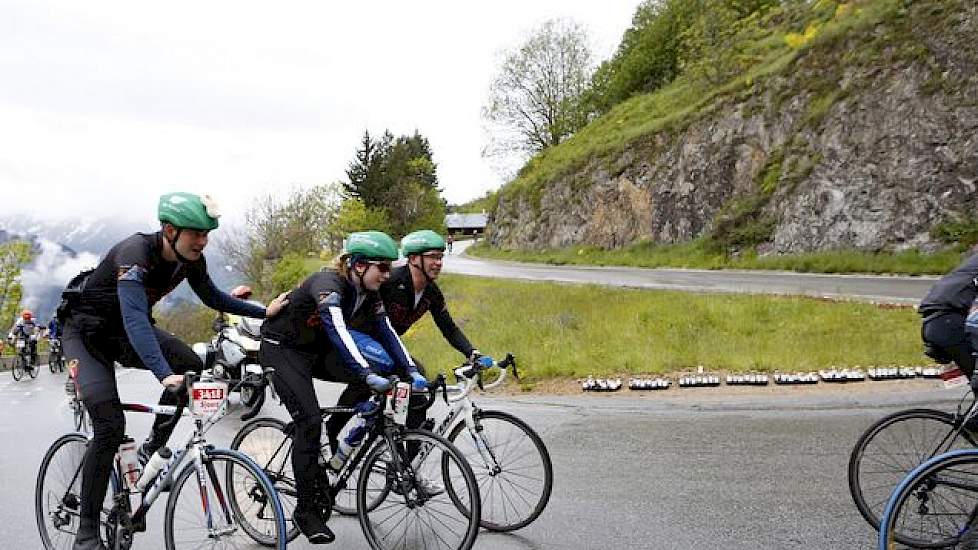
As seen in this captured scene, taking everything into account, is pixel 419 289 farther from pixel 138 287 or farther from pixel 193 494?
pixel 193 494

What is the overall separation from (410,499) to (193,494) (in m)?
1.24

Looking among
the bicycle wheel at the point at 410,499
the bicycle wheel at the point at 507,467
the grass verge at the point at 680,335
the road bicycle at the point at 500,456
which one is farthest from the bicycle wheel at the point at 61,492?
the grass verge at the point at 680,335

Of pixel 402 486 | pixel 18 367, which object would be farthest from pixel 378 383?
pixel 18 367

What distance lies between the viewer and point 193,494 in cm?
395

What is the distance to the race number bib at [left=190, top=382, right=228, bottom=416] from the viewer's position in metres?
3.84

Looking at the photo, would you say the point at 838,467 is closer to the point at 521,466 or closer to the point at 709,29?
the point at 521,466

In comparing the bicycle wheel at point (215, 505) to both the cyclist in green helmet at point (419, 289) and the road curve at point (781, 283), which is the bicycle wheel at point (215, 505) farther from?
the road curve at point (781, 283)

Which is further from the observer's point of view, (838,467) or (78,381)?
(838,467)

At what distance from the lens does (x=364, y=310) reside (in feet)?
16.8

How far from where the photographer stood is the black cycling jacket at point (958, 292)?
14.6 feet

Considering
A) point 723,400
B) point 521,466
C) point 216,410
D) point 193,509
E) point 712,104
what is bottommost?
point 723,400

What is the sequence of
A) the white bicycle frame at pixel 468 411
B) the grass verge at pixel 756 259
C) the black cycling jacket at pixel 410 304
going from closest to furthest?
the white bicycle frame at pixel 468 411, the black cycling jacket at pixel 410 304, the grass verge at pixel 756 259

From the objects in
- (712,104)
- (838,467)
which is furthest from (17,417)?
(712,104)

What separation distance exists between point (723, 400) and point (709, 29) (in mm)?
30854
